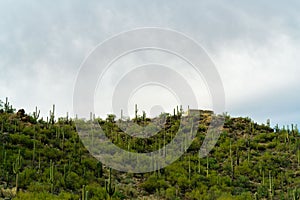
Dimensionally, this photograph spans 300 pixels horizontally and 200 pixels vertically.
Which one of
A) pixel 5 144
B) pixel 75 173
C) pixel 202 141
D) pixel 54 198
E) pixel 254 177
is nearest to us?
pixel 54 198

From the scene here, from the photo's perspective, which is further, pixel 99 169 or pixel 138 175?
pixel 138 175

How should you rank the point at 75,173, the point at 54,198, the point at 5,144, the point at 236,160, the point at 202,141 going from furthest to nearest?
the point at 202,141
the point at 236,160
the point at 5,144
the point at 75,173
the point at 54,198

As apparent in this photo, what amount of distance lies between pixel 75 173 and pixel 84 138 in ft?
28.2

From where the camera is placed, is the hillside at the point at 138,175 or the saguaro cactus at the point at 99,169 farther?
the saguaro cactus at the point at 99,169

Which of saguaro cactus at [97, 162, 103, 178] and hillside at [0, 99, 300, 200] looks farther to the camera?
saguaro cactus at [97, 162, 103, 178]

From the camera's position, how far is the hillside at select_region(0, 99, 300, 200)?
67.7ft

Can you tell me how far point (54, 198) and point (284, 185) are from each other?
13825 millimetres

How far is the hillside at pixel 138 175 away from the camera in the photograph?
20.6 m

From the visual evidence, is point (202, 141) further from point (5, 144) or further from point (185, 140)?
point (5, 144)

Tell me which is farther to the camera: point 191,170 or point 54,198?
point 191,170

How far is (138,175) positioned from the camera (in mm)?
26016

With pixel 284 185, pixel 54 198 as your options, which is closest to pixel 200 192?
pixel 284 185

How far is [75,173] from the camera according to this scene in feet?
75.3

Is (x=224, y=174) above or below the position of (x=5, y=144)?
below
